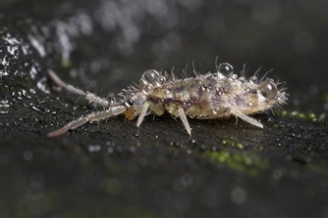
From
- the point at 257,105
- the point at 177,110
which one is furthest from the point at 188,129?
the point at 257,105

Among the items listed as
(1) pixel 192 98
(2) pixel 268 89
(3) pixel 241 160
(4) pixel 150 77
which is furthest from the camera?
(2) pixel 268 89

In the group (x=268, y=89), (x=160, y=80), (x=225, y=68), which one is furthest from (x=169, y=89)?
(x=268, y=89)

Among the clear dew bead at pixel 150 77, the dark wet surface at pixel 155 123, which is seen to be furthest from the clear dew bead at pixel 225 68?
the clear dew bead at pixel 150 77

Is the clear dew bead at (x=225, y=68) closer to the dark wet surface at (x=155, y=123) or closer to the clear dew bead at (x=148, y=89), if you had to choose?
the dark wet surface at (x=155, y=123)

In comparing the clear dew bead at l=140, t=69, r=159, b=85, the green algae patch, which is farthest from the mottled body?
the green algae patch

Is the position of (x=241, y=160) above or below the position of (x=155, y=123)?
below

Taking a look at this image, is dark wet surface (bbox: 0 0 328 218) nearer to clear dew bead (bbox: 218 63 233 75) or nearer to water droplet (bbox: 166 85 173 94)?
water droplet (bbox: 166 85 173 94)

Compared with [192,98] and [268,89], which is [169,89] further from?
[268,89]
